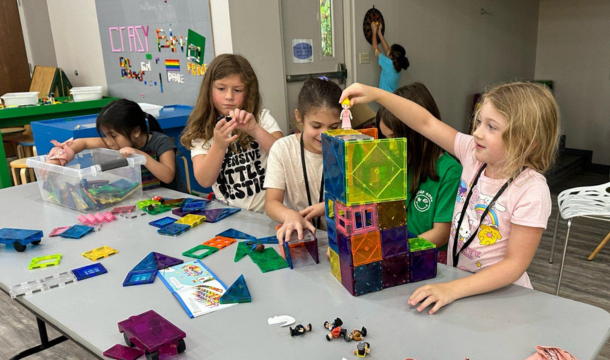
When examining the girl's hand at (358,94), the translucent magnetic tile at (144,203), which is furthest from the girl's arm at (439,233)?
the translucent magnetic tile at (144,203)

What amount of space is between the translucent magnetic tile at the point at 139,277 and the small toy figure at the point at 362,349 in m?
0.56

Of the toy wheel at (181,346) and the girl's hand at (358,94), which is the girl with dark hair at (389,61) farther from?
the toy wheel at (181,346)

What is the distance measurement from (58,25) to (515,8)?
518cm

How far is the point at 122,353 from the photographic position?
2.74 feet

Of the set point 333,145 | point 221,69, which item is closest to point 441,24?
point 221,69

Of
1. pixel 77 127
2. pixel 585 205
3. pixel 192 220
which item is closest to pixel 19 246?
pixel 192 220

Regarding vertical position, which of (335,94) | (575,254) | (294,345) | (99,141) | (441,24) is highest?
(441,24)

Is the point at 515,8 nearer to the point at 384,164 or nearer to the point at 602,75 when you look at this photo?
the point at 602,75

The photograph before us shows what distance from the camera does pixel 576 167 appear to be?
4.98 meters

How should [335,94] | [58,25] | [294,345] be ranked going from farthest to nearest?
1. [58,25]
2. [335,94]
3. [294,345]

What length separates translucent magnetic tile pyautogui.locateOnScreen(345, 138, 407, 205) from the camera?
0.97 metres

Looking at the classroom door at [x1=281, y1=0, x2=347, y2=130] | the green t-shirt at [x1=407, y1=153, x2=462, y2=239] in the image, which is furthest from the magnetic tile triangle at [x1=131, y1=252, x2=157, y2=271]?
the classroom door at [x1=281, y1=0, x2=347, y2=130]

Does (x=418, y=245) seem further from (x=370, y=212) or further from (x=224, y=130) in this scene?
(x=224, y=130)

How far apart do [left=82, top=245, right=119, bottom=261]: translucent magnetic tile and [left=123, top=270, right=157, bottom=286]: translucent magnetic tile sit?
0.17 meters
